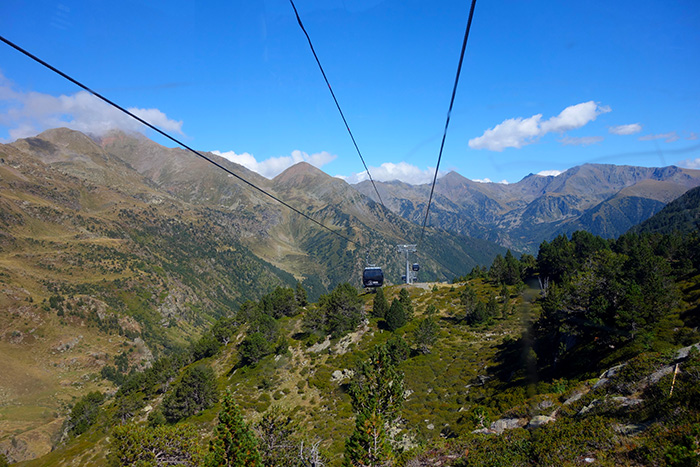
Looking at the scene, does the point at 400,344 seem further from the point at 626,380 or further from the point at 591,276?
the point at 626,380

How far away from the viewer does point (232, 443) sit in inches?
881

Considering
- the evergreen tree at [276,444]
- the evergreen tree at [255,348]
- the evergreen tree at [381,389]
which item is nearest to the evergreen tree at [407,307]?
the evergreen tree at [255,348]

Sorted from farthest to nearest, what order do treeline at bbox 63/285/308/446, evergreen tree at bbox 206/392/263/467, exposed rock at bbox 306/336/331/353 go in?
1. exposed rock at bbox 306/336/331/353
2. treeline at bbox 63/285/308/446
3. evergreen tree at bbox 206/392/263/467

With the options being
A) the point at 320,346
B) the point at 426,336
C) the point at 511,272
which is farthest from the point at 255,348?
the point at 511,272

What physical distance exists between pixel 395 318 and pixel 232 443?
2109 inches

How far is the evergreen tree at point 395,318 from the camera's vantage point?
72312 mm

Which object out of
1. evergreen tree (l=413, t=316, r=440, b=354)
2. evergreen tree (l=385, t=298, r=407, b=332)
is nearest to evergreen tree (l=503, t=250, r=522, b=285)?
evergreen tree (l=385, t=298, r=407, b=332)

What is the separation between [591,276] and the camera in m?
40.8

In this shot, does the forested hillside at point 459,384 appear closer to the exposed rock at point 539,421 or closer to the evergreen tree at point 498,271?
the exposed rock at point 539,421

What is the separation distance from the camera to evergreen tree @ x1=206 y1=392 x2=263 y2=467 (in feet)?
72.3

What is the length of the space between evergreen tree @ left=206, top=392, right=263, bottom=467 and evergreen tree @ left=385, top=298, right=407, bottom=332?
52.4m

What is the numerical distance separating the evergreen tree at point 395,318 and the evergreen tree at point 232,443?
52427mm

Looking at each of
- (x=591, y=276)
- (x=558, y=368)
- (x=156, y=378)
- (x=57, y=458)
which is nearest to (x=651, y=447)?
(x=558, y=368)

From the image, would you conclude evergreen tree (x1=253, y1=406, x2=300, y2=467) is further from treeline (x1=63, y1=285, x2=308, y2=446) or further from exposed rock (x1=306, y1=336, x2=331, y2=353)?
exposed rock (x1=306, y1=336, x2=331, y2=353)
